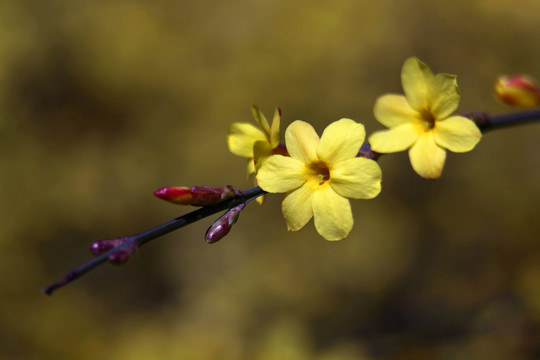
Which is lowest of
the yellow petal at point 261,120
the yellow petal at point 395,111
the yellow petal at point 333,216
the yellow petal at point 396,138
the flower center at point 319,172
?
the yellow petal at point 333,216

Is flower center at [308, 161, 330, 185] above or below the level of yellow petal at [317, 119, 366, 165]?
below

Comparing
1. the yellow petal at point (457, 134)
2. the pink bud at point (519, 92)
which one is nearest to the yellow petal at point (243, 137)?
the yellow petal at point (457, 134)

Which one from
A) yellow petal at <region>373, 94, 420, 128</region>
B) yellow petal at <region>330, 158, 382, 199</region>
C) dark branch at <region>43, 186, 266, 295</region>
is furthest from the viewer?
yellow petal at <region>373, 94, 420, 128</region>

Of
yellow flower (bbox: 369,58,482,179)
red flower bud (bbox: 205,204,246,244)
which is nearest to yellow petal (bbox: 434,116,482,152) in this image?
yellow flower (bbox: 369,58,482,179)

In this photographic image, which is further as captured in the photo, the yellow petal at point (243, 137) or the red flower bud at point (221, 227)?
the yellow petal at point (243, 137)

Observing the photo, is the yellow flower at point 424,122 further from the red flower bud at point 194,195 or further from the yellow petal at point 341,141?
the red flower bud at point 194,195

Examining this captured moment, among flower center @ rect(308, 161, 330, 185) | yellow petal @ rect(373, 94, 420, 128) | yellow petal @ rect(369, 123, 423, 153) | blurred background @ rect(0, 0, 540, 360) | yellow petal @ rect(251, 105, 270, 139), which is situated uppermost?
yellow petal @ rect(251, 105, 270, 139)

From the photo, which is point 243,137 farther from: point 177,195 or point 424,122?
point 424,122

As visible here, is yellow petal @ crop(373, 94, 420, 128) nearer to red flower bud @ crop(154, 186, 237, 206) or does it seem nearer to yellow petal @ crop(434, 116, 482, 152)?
yellow petal @ crop(434, 116, 482, 152)

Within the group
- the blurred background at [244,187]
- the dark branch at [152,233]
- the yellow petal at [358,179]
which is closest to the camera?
the dark branch at [152,233]
